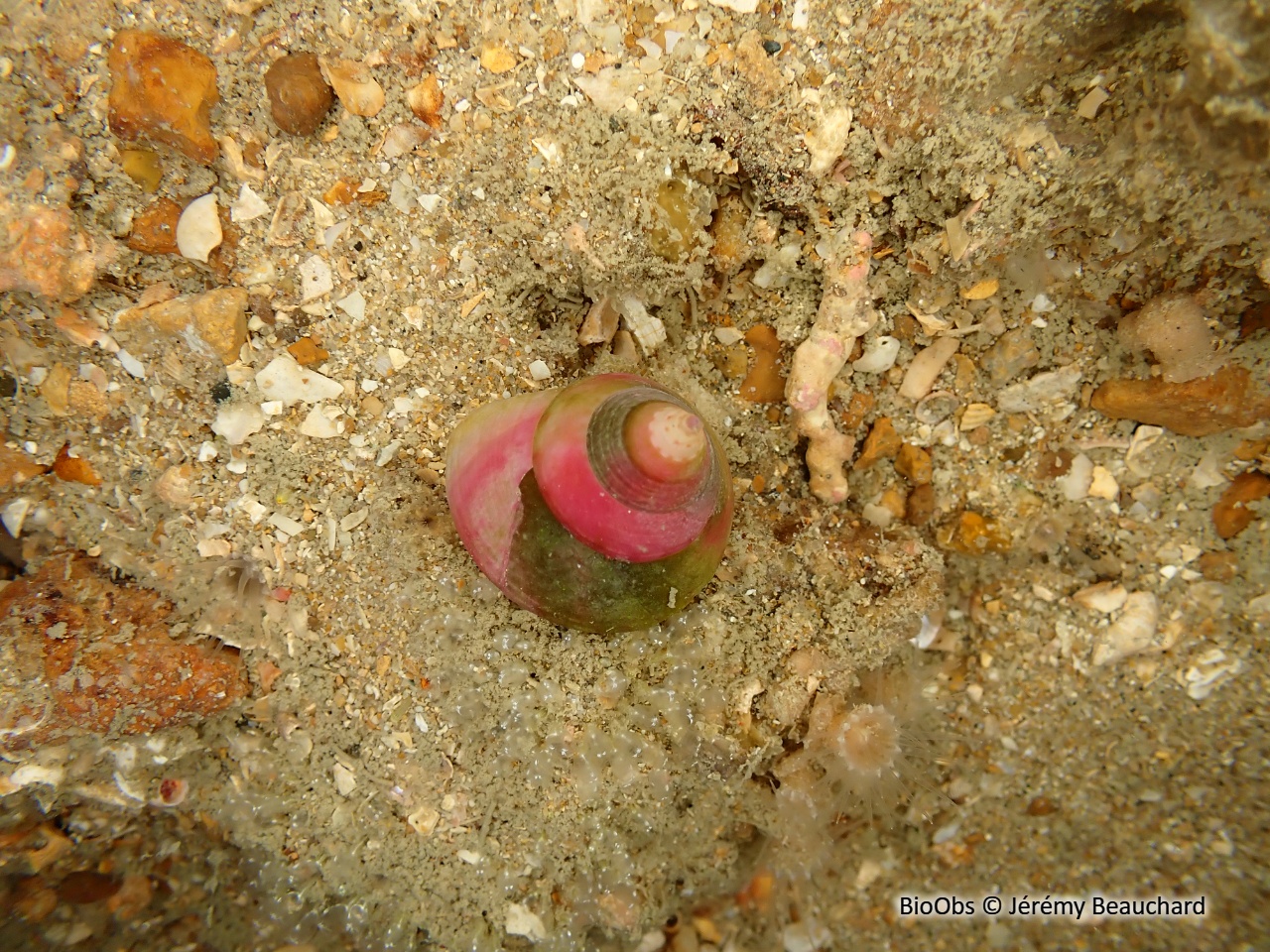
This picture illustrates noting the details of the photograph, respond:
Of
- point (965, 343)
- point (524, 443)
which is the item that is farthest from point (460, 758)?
point (965, 343)

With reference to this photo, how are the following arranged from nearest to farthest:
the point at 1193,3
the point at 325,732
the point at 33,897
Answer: the point at 1193,3 → the point at 33,897 → the point at 325,732

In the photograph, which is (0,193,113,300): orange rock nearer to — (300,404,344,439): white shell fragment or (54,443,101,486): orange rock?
(54,443,101,486): orange rock

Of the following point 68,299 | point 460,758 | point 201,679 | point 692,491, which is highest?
point 68,299

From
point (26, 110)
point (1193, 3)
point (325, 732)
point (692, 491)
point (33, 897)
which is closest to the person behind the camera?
point (1193, 3)

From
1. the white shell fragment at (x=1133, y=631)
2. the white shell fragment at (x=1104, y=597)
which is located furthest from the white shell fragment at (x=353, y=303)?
the white shell fragment at (x=1133, y=631)

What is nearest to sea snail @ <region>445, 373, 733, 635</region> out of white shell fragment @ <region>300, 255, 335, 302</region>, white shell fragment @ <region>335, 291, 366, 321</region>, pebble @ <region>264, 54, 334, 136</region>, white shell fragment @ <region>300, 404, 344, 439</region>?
white shell fragment @ <region>300, 404, 344, 439</region>

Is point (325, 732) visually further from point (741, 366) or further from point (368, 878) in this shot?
point (741, 366)

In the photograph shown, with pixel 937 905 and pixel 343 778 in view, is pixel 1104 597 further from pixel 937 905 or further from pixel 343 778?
pixel 343 778
